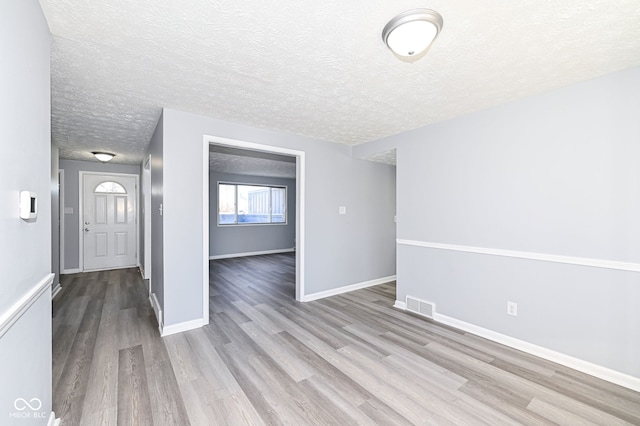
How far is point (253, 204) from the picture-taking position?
8047mm

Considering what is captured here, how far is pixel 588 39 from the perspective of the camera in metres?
1.65

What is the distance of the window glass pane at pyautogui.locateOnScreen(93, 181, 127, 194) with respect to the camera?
5800 millimetres

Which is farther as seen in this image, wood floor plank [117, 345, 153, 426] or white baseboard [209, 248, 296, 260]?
white baseboard [209, 248, 296, 260]

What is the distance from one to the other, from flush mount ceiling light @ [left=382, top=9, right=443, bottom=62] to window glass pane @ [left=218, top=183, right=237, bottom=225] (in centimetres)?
660

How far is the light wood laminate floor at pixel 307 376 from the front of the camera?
1.71m

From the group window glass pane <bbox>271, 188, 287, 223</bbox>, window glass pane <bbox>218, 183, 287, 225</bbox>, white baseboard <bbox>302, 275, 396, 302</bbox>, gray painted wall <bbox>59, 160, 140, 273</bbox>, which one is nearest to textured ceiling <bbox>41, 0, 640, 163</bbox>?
white baseboard <bbox>302, 275, 396, 302</bbox>

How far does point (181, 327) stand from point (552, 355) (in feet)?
11.8

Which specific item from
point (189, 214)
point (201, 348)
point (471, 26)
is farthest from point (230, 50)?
point (201, 348)

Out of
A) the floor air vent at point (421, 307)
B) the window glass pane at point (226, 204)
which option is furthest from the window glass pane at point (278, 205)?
the floor air vent at point (421, 307)

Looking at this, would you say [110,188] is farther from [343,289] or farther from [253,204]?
[343,289]

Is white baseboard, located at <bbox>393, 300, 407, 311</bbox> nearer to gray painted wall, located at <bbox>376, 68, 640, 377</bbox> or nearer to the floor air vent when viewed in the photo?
the floor air vent

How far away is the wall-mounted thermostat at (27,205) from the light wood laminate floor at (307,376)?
1.34 meters

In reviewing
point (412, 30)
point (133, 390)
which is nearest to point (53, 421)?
point (133, 390)

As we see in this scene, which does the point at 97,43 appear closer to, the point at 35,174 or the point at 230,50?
the point at 230,50
